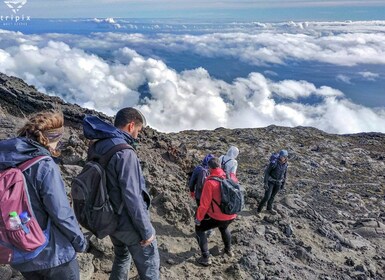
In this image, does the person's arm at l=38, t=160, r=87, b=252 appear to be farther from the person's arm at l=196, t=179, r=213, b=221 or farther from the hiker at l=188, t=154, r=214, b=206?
the hiker at l=188, t=154, r=214, b=206

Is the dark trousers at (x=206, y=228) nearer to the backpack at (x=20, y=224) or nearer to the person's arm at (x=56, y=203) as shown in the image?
the person's arm at (x=56, y=203)

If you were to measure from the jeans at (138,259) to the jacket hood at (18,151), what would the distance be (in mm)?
1650

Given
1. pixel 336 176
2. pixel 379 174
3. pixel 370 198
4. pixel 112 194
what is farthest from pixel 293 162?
pixel 112 194

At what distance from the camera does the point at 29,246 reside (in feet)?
12.1

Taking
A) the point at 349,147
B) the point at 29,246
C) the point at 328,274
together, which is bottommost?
the point at 349,147

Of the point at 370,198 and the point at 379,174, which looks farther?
the point at 379,174

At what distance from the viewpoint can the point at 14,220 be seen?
3602 millimetres

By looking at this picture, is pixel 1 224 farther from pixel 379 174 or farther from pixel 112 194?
pixel 379 174

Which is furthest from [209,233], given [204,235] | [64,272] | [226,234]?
[64,272]

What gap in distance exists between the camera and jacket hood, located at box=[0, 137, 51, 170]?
12.0ft

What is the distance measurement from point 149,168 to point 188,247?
307cm

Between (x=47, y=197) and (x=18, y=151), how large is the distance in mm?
474

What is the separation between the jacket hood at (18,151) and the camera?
12.0ft

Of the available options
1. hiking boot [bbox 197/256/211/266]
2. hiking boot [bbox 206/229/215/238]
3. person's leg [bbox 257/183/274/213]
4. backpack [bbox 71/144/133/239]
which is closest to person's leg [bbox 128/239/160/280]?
backpack [bbox 71/144/133/239]
